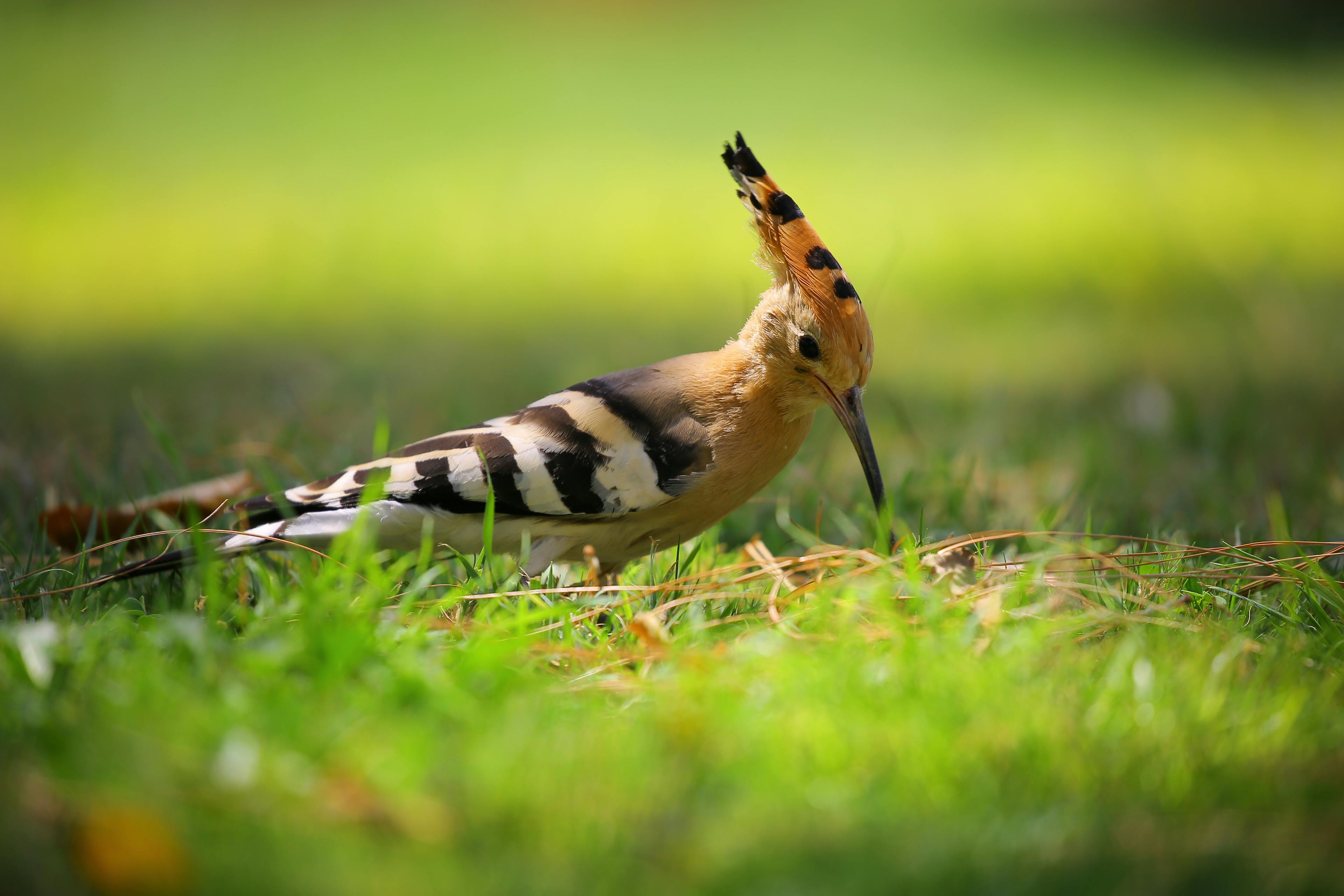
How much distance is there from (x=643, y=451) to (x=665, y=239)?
544 centimetres

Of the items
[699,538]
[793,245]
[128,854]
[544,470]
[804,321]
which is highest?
[793,245]

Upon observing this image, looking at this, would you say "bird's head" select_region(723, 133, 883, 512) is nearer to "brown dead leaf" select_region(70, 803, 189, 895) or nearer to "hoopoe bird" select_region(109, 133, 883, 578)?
"hoopoe bird" select_region(109, 133, 883, 578)

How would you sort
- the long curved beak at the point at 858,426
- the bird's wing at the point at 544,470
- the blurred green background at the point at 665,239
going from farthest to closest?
the blurred green background at the point at 665,239 → the long curved beak at the point at 858,426 → the bird's wing at the point at 544,470

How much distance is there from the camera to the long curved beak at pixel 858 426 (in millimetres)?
2699

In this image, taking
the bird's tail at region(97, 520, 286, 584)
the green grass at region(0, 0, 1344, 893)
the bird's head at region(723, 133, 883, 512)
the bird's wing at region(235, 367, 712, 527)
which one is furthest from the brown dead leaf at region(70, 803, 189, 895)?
the bird's head at region(723, 133, 883, 512)

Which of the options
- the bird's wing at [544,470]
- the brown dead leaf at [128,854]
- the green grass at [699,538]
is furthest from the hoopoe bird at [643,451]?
the brown dead leaf at [128,854]

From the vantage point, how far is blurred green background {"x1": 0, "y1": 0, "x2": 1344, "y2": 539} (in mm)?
4078

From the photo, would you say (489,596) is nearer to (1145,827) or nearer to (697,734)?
(697,734)

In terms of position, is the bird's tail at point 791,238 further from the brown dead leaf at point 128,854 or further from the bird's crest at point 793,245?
the brown dead leaf at point 128,854

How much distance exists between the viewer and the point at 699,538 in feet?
9.91

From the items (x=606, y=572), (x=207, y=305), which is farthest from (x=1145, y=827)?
(x=207, y=305)

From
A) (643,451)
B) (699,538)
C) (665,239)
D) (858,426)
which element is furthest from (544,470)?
(665,239)

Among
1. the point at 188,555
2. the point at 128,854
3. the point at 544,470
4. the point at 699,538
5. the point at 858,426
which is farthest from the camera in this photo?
the point at 699,538

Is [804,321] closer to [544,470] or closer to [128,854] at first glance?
[544,470]
